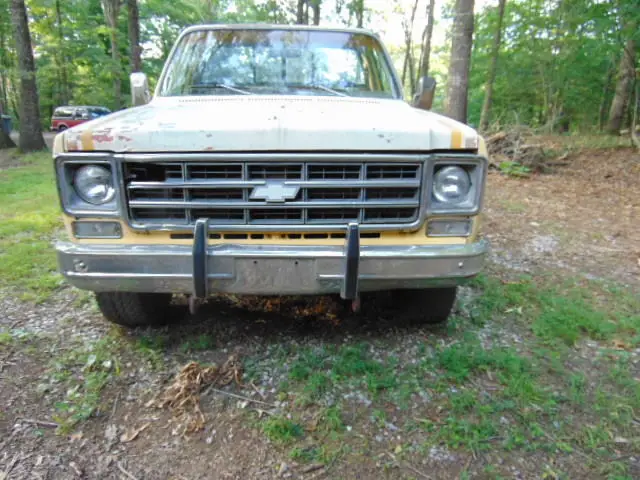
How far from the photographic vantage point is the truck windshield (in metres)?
3.25

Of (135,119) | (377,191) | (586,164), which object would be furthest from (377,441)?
(586,164)

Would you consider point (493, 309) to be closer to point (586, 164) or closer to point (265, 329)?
point (265, 329)

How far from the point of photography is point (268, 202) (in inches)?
85.5

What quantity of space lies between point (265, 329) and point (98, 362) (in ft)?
3.16

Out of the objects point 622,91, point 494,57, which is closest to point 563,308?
point 622,91

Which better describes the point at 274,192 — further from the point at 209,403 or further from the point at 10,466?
the point at 10,466

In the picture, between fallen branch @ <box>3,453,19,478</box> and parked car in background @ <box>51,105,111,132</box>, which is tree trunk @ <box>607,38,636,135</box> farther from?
parked car in background @ <box>51,105,111,132</box>

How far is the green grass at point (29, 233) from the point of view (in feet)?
12.0

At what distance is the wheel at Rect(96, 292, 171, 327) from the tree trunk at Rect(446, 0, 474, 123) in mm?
6273

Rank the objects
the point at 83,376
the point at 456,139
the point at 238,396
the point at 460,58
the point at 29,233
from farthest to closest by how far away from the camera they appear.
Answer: the point at 460,58 → the point at 29,233 → the point at 83,376 → the point at 238,396 → the point at 456,139

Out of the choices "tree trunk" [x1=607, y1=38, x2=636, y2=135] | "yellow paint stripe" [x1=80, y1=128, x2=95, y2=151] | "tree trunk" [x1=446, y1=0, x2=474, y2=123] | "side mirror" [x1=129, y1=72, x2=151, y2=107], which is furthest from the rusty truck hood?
"tree trunk" [x1=607, y1=38, x2=636, y2=135]

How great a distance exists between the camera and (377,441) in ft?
6.74

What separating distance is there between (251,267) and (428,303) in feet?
4.06

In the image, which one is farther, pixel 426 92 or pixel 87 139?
pixel 426 92
